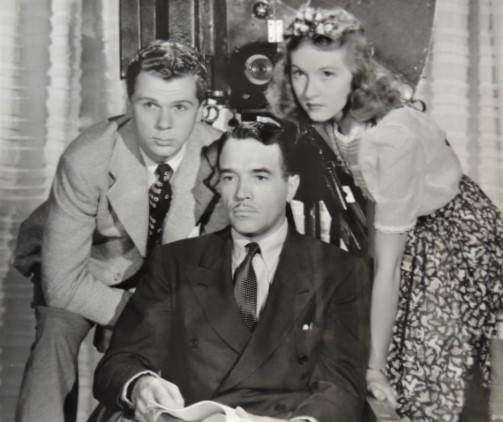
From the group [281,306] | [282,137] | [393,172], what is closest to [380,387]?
[281,306]

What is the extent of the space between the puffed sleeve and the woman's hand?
0.41 meters

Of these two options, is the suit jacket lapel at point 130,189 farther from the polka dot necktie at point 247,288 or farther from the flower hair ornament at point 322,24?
the flower hair ornament at point 322,24

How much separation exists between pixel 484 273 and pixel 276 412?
0.72 metres

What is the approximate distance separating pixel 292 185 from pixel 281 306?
0.35 m

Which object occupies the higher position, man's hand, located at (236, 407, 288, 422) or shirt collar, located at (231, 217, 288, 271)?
shirt collar, located at (231, 217, 288, 271)

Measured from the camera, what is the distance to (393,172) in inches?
90.2

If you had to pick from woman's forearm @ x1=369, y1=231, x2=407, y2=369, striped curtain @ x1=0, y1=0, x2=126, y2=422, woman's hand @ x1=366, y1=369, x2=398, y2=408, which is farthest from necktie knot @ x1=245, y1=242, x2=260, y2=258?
striped curtain @ x1=0, y1=0, x2=126, y2=422

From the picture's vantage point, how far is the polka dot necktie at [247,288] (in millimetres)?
2285

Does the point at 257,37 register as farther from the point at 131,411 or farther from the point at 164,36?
the point at 131,411

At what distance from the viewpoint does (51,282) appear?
2371 millimetres

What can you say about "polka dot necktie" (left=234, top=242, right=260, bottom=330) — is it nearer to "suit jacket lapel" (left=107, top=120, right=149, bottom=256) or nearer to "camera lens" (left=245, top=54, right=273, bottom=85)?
"suit jacket lapel" (left=107, top=120, right=149, bottom=256)

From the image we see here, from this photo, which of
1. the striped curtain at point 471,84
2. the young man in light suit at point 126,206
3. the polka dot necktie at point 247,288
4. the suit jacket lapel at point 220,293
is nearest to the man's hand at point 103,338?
the young man in light suit at point 126,206

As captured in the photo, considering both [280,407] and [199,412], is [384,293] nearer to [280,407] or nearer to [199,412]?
[280,407]

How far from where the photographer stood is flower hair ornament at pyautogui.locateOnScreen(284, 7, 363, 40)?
2332 mm
